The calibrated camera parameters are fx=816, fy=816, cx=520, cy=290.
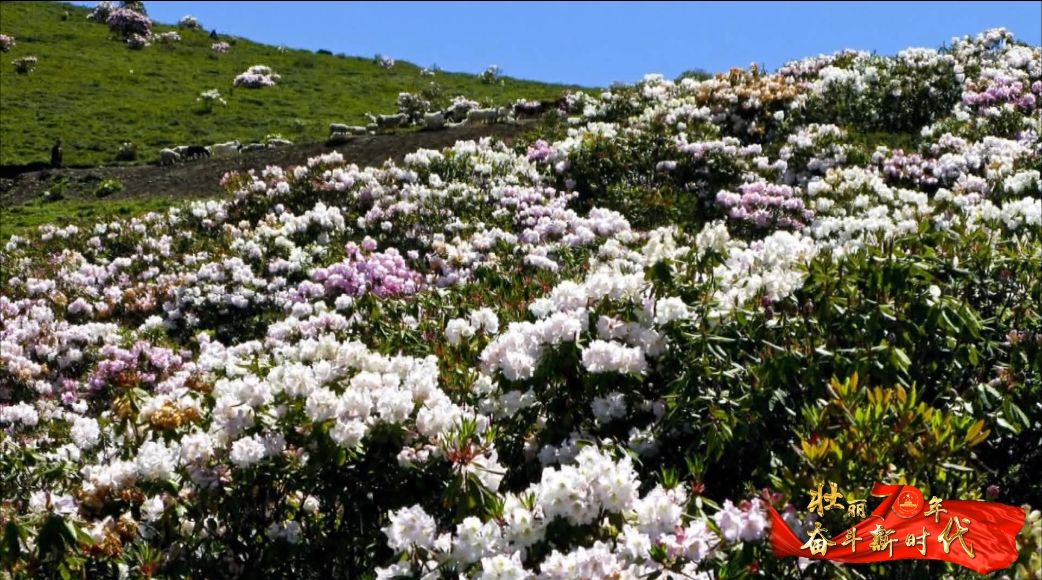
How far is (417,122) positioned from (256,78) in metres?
17.7

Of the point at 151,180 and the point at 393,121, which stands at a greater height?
the point at 393,121

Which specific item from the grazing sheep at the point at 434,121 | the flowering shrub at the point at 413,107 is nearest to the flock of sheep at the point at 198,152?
the flowering shrub at the point at 413,107

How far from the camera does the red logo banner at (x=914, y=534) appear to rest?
3.46 m

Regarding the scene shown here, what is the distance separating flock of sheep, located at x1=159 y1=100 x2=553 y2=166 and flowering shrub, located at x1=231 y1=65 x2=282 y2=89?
14.3 m

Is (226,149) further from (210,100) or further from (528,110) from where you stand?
(210,100)

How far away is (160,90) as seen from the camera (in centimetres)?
3900

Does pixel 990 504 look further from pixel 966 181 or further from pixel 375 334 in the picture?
pixel 966 181

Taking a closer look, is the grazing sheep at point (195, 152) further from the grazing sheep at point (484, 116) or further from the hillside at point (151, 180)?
the grazing sheep at point (484, 116)

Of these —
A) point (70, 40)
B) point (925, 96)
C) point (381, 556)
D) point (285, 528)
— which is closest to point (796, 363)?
point (381, 556)

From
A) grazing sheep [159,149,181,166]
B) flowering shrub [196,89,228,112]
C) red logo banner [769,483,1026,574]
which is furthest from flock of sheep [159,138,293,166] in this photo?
red logo banner [769,483,1026,574]

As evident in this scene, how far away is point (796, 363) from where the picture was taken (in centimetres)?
496

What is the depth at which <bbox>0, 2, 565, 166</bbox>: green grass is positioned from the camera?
30.7 m

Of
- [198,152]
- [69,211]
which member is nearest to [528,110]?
[198,152]

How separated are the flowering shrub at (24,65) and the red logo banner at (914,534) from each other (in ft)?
147
